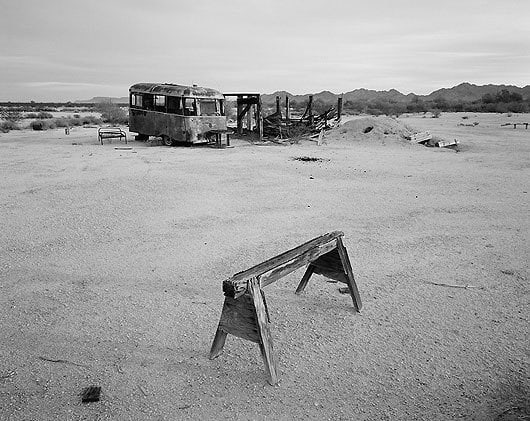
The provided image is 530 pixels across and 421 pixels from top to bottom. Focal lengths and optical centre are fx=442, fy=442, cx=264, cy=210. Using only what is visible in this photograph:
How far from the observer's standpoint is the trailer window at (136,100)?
20.4 meters

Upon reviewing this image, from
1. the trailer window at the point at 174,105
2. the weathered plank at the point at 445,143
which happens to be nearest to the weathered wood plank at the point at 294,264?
the trailer window at the point at 174,105

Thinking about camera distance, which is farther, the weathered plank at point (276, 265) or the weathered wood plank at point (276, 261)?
the weathered wood plank at point (276, 261)

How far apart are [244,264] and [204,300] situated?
1099 millimetres

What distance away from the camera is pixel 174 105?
1872cm

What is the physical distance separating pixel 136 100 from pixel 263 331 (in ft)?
62.9

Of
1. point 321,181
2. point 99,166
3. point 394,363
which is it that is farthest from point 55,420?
point 99,166

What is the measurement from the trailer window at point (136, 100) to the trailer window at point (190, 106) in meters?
A: 3.05

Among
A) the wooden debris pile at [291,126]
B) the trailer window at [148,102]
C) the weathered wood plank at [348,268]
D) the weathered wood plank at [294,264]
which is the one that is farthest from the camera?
the wooden debris pile at [291,126]

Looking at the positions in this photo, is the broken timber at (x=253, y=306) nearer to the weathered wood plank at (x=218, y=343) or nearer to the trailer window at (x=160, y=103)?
the weathered wood plank at (x=218, y=343)

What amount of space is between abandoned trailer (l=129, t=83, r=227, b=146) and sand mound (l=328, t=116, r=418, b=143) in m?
7.14

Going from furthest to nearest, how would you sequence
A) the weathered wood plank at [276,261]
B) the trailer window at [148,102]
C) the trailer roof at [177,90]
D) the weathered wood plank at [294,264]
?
the trailer window at [148,102], the trailer roof at [177,90], the weathered wood plank at [294,264], the weathered wood plank at [276,261]

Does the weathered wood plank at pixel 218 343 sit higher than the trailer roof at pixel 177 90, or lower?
lower

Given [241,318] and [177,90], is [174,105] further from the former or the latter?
[241,318]

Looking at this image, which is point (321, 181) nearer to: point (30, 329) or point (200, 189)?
point (200, 189)
